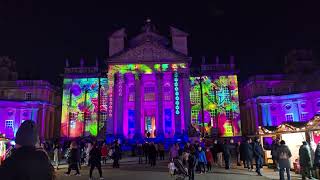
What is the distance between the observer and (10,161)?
325cm

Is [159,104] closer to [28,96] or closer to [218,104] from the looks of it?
[218,104]

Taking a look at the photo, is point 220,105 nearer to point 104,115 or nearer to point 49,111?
point 104,115

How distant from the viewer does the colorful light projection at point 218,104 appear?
53.5 m

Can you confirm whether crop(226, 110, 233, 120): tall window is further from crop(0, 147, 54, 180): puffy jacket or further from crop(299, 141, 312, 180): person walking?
crop(0, 147, 54, 180): puffy jacket

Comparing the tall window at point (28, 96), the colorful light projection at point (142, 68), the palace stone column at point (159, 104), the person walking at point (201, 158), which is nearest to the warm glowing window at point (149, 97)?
the palace stone column at point (159, 104)

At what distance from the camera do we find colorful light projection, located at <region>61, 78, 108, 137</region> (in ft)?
176

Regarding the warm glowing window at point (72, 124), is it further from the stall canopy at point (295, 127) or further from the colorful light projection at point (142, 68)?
the stall canopy at point (295, 127)

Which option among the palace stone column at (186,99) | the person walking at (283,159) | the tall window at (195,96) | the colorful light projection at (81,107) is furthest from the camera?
the tall window at (195,96)

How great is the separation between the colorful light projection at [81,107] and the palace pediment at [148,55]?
261 inches

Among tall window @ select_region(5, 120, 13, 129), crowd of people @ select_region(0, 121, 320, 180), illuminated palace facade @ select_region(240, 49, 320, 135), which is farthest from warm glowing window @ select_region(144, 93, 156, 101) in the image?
tall window @ select_region(5, 120, 13, 129)

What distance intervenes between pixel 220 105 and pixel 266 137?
31167 millimetres

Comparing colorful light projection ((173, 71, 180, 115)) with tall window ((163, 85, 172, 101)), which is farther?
tall window ((163, 85, 172, 101))

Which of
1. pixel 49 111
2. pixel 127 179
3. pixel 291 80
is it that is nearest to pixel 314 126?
pixel 127 179

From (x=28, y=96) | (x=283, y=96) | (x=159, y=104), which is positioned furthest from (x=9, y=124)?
(x=283, y=96)
